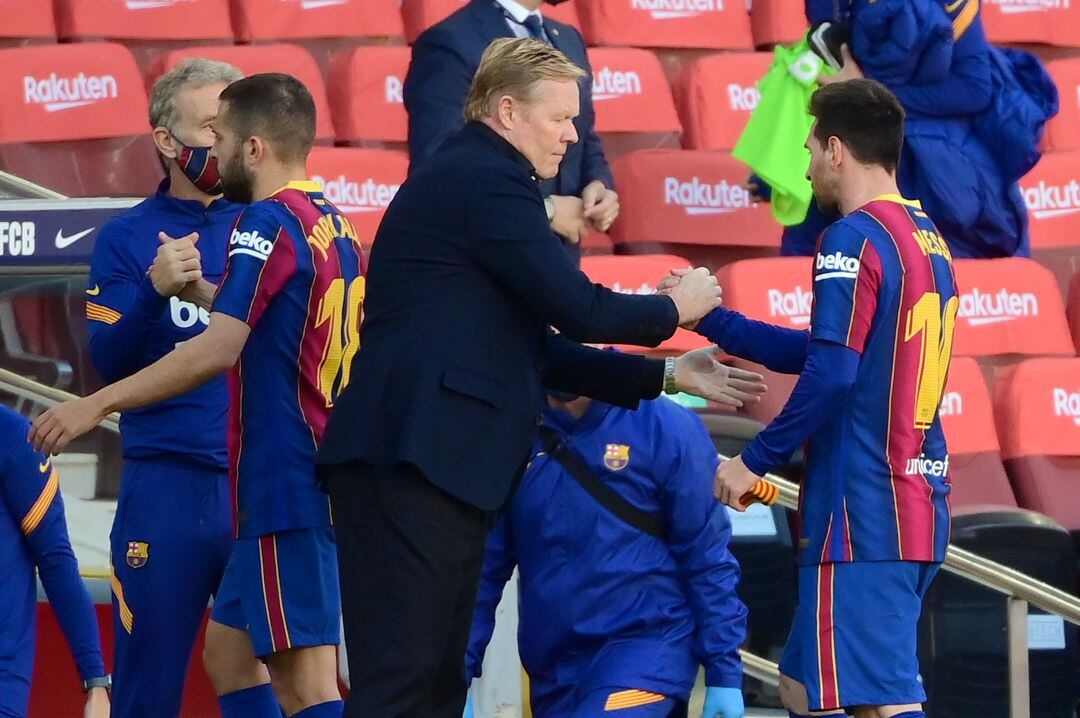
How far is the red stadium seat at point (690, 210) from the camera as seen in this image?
22.4 feet

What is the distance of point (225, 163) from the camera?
12.9 feet

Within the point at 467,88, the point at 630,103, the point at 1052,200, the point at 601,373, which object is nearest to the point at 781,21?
the point at 630,103

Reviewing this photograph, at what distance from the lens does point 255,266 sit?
3695 mm

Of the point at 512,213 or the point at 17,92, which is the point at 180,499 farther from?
the point at 17,92

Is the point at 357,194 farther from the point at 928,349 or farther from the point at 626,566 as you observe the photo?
the point at 928,349

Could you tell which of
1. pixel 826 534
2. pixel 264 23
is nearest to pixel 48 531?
pixel 826 534

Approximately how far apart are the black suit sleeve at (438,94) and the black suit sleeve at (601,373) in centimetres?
140

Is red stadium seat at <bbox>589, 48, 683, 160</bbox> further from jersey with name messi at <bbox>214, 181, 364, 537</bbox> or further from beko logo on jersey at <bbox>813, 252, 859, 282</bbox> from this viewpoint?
jersey with name messi at <bbox>214, 181, 364, 537</bbox>

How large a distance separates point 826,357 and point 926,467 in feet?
1.23

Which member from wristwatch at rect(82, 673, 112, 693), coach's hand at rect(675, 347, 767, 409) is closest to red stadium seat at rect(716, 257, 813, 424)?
coach's hand at rect(675, 347, 767, 409)

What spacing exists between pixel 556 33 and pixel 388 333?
81.3 inches

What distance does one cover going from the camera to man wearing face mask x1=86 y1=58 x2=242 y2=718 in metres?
4.09

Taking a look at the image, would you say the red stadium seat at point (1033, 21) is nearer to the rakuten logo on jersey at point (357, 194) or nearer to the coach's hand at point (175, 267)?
the rakuten logo on jersey at point (357, 194)

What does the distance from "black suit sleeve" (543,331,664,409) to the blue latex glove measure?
2.27ft
